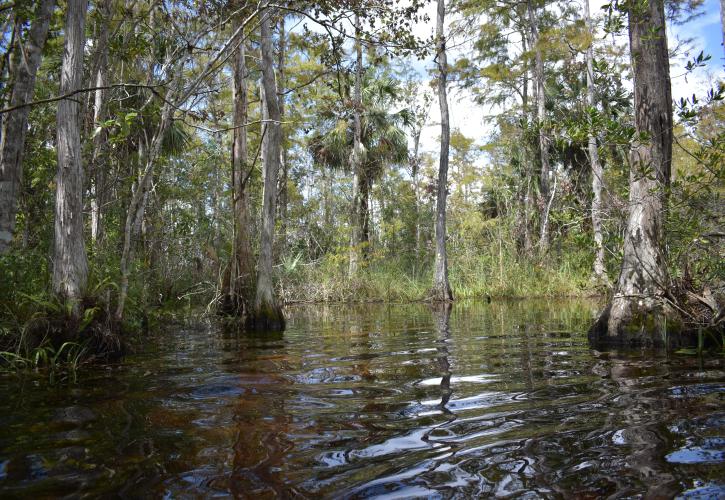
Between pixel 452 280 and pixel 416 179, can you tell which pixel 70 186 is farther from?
pixel 416 179

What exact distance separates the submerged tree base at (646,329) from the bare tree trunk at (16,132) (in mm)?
6897

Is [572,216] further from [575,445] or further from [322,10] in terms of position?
[575,445]

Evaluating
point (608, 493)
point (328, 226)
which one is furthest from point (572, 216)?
point (328, 226)

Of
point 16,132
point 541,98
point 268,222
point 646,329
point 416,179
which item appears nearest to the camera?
point 646,329

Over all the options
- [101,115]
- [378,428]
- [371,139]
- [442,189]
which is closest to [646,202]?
[378,428]

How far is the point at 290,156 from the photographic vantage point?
27328 mm

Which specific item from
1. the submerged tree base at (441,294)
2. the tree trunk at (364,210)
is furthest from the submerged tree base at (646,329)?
the tree trunk at (364,210)

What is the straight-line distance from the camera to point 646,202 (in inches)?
213

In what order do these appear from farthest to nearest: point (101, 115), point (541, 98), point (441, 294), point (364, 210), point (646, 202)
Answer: point (364, 210) → point (541, 98) → point (441, 294) → point (101, 115) → point (646, 202)

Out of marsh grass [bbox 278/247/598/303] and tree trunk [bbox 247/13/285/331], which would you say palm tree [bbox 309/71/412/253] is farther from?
tree trunk [bbox 247/13/285/331]

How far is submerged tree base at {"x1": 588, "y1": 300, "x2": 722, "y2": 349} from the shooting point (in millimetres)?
4961

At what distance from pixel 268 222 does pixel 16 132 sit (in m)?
3.86

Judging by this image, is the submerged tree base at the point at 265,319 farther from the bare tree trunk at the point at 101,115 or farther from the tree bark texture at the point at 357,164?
the tree bark texture at the point at 357,164

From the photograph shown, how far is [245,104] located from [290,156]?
57.9ft
